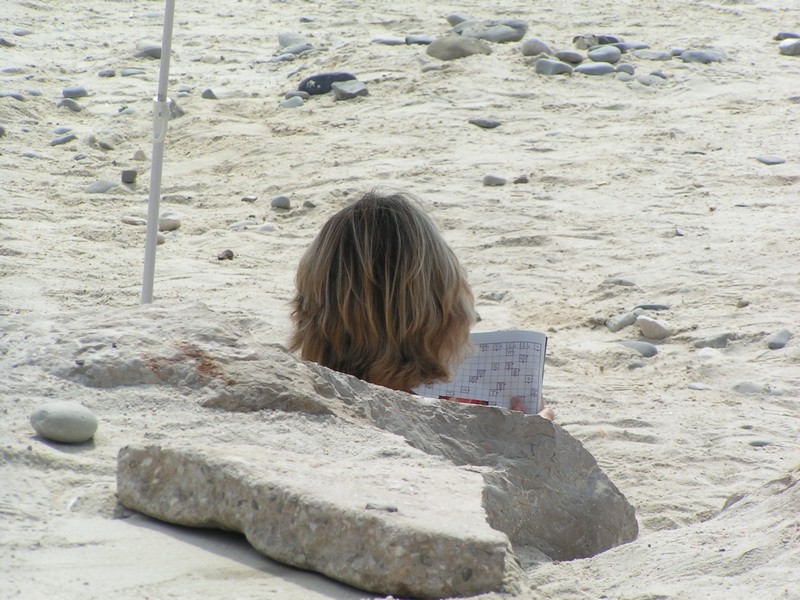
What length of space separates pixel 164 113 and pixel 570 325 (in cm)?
210

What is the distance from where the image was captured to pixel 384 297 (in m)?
2.87

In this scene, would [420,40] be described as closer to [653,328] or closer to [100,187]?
[100,187]

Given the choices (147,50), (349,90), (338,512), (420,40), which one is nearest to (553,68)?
(420,40)

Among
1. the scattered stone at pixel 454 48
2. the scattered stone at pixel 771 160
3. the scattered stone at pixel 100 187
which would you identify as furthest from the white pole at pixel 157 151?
the scattered stone at pixel 454 48

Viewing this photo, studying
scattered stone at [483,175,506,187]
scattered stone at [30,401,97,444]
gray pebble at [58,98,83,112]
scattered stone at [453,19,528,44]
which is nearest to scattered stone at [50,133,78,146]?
gray pebble at [58,98,83,112]

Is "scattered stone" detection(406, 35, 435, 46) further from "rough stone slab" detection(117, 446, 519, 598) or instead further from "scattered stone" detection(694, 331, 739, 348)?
"rough stone slab" detection(117, 446, 519, 598)

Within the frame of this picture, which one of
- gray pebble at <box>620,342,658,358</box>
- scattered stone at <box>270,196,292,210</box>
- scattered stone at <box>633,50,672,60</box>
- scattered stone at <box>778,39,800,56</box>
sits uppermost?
scattered stone at <box>778,39,800,56</box>

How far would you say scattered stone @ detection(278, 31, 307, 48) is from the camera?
9447 mm

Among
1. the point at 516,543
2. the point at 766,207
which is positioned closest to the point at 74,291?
the point at 516,543

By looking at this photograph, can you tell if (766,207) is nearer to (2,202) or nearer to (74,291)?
(74,291)

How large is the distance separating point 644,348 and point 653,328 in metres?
0.15

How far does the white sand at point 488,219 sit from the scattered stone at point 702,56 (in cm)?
12

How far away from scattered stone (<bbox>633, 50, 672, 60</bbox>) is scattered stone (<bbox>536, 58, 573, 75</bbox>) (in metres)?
0.70

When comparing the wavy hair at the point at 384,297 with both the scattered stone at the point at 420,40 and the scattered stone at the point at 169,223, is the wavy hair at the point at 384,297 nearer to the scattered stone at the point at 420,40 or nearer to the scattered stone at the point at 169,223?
the scattered stone at the point at 169,223
